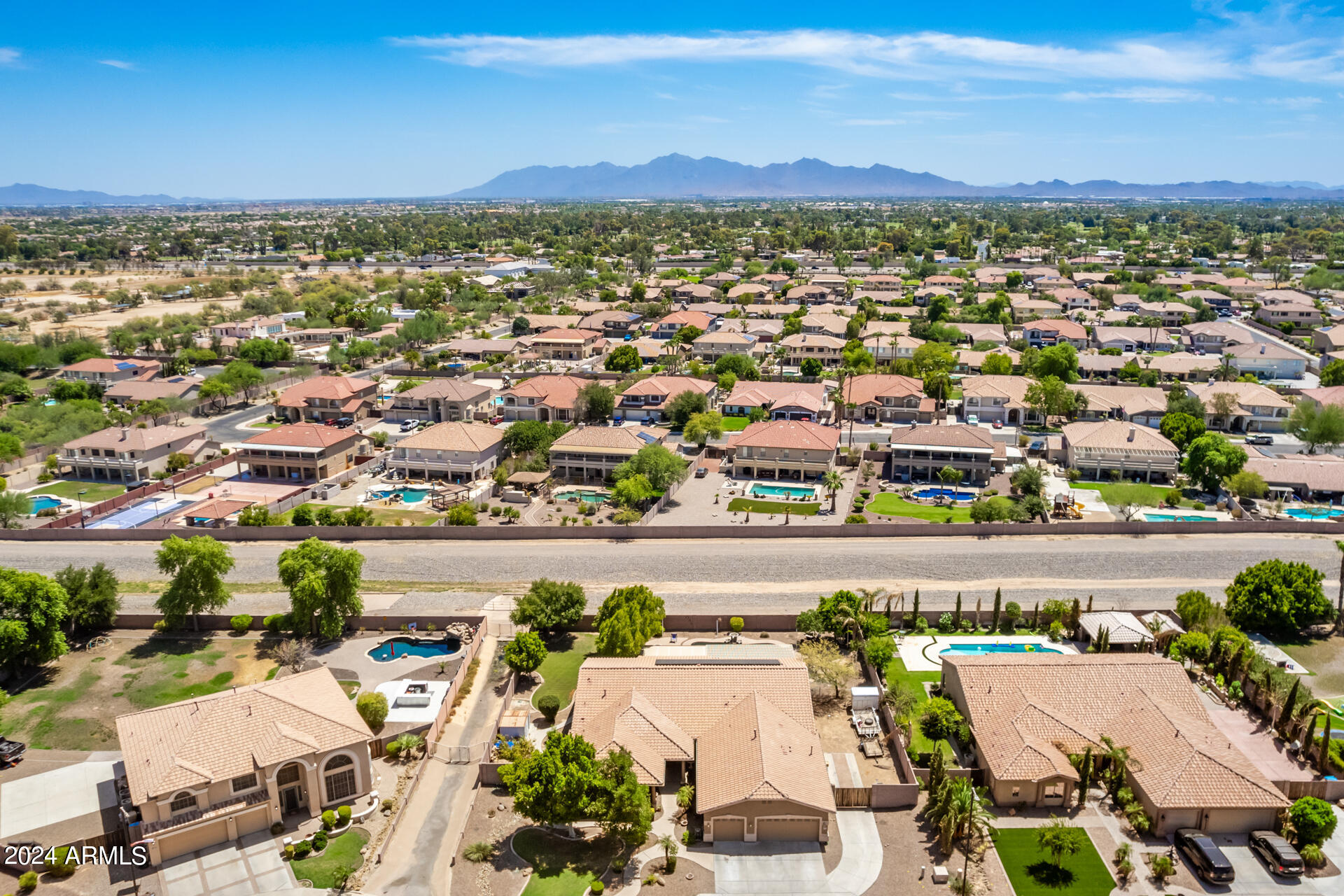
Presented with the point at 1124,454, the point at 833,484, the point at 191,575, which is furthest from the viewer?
the point at 1124,454

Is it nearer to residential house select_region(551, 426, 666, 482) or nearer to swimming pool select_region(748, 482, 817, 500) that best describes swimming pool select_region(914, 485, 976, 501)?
swimming pool select_region(748, 482, 817, 500)

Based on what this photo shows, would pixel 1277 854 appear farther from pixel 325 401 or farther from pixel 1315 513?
pixel 325 401

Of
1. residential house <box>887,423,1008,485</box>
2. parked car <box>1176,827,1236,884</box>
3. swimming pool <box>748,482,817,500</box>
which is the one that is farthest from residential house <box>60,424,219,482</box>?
parked car <box>1176,827,1236,884</box>

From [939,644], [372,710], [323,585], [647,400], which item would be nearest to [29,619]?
[323,585]

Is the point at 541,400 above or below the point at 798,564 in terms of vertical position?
above

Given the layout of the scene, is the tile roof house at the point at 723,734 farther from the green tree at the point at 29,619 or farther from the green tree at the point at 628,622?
the green tree at the point at 29,619

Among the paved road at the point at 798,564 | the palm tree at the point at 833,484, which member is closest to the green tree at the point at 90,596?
the paved road at the point at 798,564

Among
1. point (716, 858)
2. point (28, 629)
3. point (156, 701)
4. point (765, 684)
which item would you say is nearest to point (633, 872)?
point (716, 858)

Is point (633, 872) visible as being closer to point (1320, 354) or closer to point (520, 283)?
point (1320, 354)
